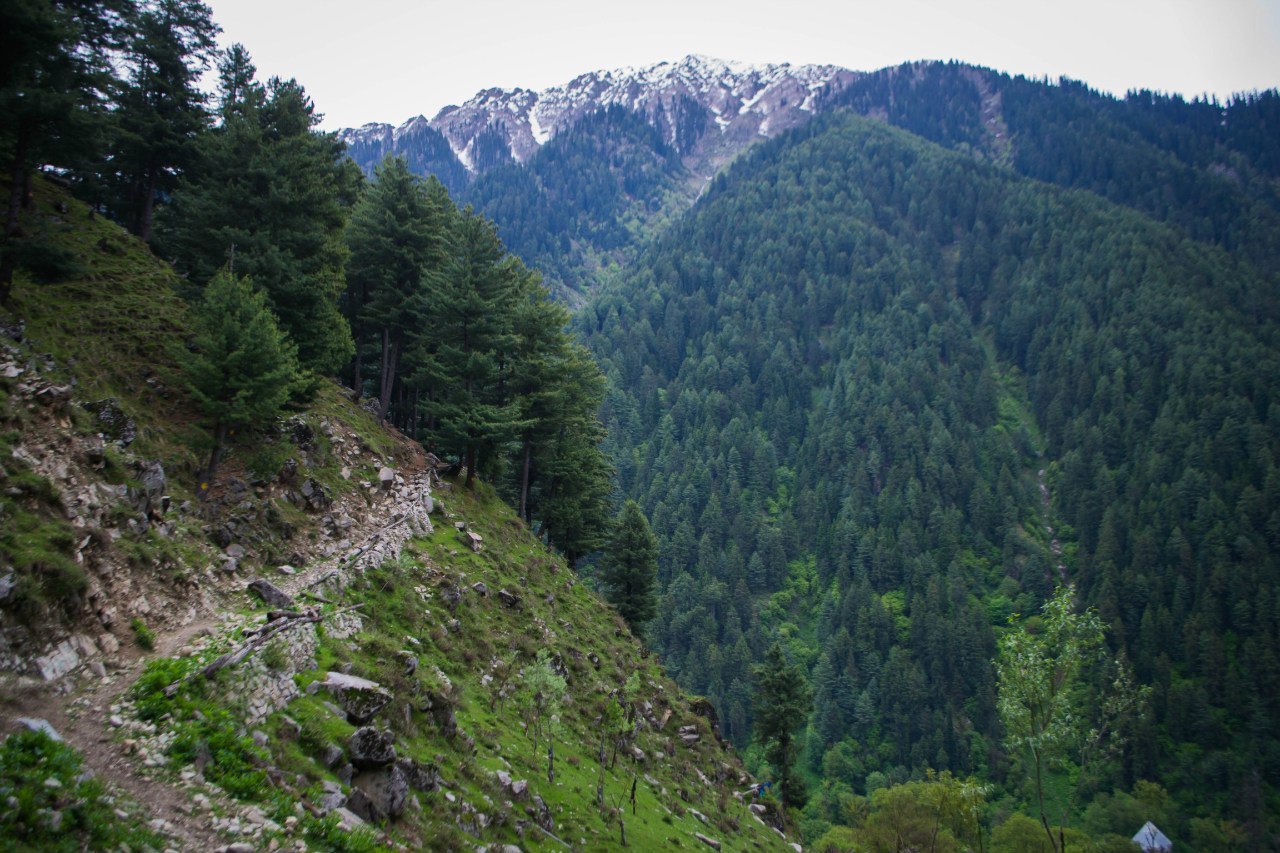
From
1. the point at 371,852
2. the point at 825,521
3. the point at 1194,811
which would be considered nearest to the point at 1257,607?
the point at 1194,811

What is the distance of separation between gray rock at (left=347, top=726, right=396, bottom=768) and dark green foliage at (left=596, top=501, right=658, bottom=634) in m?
37.5

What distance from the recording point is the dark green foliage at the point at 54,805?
293 inches

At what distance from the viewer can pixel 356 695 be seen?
1444cm

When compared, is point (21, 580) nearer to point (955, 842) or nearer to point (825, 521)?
point (955, 842)

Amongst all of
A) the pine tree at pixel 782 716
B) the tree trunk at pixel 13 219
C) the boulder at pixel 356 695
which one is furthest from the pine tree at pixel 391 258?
the pine tree at pixel 782 716

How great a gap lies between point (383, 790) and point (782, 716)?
117 feet

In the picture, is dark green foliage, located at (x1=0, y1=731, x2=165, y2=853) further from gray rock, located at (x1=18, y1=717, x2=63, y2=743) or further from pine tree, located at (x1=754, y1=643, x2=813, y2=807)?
pine tree, located at (x1=754, y1=643, x2=813, y2=807)

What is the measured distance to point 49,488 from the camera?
14.0m

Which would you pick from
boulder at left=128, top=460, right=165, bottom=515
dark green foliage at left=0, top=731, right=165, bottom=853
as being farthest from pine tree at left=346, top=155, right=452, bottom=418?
dark green foliage at left=0, top=731, right=165, bottom=853

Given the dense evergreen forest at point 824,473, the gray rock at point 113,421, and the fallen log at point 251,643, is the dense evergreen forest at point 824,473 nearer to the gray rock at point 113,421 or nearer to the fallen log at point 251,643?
the gray rock at point 113,421

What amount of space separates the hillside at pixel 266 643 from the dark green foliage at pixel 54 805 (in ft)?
0.11

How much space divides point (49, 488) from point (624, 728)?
17655 millimetres

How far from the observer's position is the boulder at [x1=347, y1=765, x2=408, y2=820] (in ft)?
40.8

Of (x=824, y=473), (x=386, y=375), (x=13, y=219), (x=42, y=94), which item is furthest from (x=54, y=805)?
(x=824, y=473)
